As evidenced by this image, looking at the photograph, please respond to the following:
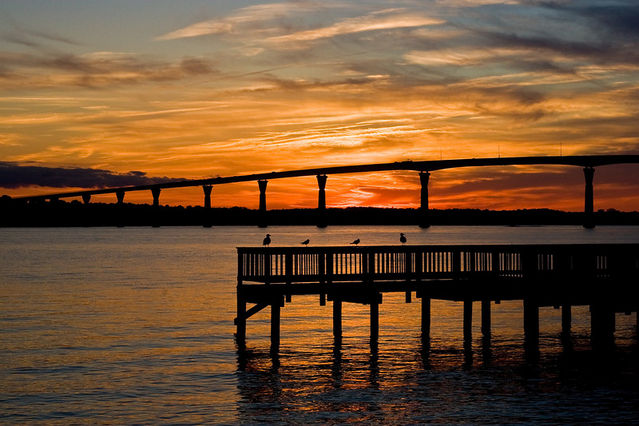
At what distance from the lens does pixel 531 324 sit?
3028 centimetres

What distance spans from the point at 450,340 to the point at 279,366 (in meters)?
8.44

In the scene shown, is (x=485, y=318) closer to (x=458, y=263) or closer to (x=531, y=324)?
(x=458, y=263)

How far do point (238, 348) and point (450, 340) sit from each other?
7.92 metres

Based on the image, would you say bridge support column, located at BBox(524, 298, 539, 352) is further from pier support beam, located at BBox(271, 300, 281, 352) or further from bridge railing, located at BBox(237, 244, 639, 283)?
pier support beam, located at BBox(271, 300, 281, 352)

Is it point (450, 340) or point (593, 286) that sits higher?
point (593, 286)

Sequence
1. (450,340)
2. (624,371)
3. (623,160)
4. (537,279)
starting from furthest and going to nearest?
(623,160) < (450,340) < (537,279) < (624,371)

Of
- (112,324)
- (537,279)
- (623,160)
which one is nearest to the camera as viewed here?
(537,279)

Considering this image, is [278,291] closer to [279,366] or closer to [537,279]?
[279,366]

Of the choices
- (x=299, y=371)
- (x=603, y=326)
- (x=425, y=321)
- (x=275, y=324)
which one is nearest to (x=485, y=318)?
(x=425, y=321)

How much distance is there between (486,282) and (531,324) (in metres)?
2.13

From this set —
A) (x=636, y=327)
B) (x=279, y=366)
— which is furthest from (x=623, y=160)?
(x=279, y=366)

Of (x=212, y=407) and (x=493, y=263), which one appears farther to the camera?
(x=493, y=263)

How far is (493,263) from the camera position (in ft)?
107

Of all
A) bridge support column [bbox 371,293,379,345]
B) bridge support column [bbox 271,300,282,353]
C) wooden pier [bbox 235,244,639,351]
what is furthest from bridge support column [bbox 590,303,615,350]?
bridge support column [bbox 271,300,282,353]
